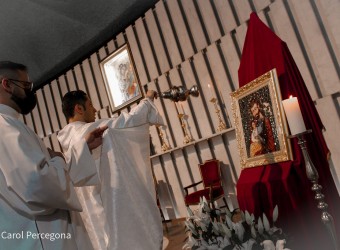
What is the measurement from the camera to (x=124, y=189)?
2795mm

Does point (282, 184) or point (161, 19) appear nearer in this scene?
point (282, 184)

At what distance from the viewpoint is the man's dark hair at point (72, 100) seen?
289cm

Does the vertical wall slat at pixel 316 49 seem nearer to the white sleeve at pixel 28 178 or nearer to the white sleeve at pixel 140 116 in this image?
the white sleeve at pixel 140 116

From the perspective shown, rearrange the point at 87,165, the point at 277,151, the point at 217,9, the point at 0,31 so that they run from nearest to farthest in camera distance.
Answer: the point at 87,165, the point at 277,151, the point at 217,9, the point at 0,31

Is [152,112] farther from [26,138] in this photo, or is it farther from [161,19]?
[161,19]

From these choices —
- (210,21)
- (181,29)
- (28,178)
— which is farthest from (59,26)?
(28,178)

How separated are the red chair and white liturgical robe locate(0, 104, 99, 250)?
324cm

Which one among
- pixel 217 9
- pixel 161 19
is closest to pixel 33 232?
pixel 217 9

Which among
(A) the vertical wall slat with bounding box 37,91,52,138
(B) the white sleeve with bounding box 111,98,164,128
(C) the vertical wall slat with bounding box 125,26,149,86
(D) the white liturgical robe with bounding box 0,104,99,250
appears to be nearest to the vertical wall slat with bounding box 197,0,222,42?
(C) the vertical wall slat with bounding box 125,26,149,86

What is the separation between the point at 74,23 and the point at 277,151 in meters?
5.60

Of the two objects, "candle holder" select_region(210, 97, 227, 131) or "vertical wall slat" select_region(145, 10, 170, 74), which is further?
"vertical wall slat" select_region(145, 10, 170, 74)

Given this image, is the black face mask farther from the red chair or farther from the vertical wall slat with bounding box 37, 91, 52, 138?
the vertical wall slat with bounding box 37, 91, 52, 138

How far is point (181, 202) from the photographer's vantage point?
244 inches

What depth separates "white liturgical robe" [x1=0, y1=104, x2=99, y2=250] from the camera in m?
1.43
